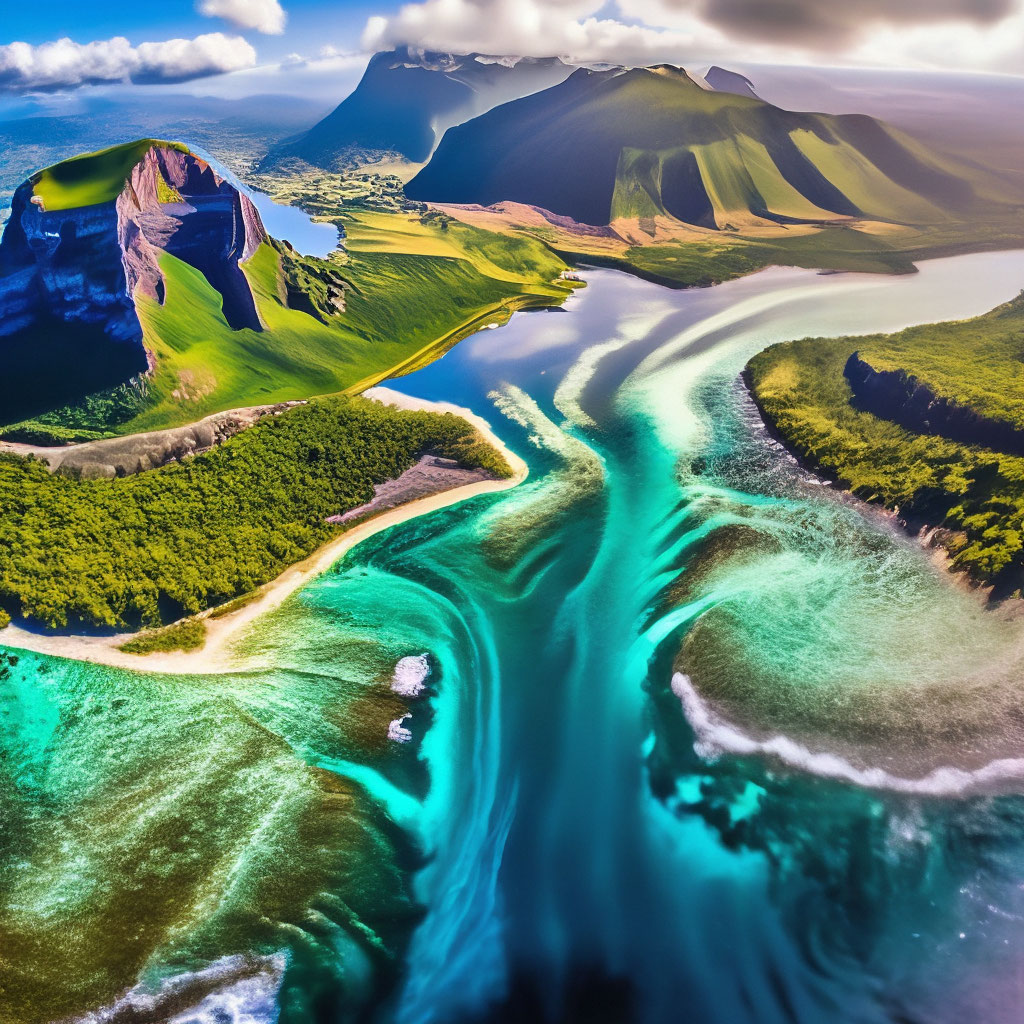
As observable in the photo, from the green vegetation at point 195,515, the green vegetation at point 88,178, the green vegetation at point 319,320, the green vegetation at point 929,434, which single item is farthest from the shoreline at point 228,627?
the green vegetation at point 88,178

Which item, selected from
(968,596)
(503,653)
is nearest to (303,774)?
(503,653)

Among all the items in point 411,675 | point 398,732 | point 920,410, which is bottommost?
point 398,732

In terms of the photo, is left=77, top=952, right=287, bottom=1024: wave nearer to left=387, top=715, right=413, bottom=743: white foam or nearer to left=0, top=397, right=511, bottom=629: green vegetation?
left=387, top=715, right=413, bottom=743: white foam

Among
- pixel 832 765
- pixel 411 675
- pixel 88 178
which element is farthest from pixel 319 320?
pixel 832 765

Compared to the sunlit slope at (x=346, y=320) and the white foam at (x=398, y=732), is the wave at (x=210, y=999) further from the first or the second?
the sunlit slope at (x=346, y=320)

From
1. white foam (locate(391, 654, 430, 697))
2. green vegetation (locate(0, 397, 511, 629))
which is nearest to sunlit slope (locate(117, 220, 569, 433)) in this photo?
green vegetation (locate(0, 397, 511, 629))

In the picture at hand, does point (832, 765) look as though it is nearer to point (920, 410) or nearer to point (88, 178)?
point (920, 410)

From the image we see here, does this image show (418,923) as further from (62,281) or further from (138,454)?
(62,281)
